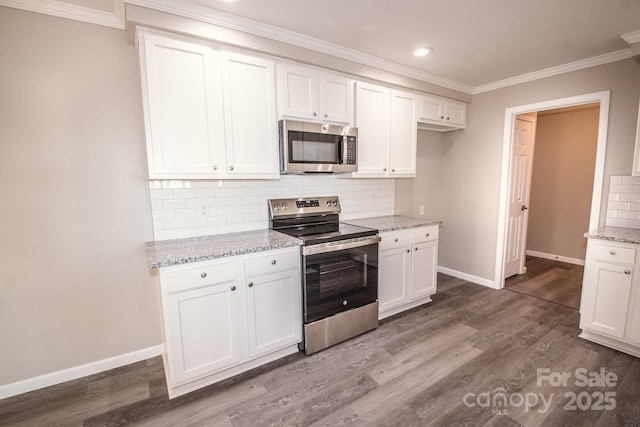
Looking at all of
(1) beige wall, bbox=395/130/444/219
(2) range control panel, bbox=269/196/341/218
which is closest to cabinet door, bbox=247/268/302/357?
(2) range control panel, bbox=269/196/341/218

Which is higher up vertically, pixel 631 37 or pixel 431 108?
pixel 631 37

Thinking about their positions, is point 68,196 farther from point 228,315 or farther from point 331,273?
point 331,273

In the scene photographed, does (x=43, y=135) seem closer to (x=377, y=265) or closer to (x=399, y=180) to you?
(x=377, y=265)

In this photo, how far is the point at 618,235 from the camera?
97.0 inches

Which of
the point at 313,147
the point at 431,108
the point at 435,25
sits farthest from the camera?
the point at 431,108

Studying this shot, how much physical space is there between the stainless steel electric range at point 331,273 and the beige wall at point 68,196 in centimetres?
123

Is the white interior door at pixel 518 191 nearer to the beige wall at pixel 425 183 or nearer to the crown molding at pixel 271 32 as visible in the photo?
the beige wall at pixel 425 183

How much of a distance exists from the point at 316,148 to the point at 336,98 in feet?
1.80

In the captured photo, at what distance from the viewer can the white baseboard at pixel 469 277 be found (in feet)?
12.8

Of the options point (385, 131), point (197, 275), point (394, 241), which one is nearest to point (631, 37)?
point (385, 131)

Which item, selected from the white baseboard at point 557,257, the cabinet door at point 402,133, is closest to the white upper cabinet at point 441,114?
the cabinet door at point 402,133

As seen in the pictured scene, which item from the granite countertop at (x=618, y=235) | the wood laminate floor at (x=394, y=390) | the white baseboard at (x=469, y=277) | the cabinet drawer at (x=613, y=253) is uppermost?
the granite countertop at (x=618, y=235)

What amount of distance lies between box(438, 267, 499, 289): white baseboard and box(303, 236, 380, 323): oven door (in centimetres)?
201

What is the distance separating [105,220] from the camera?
2.24 m
